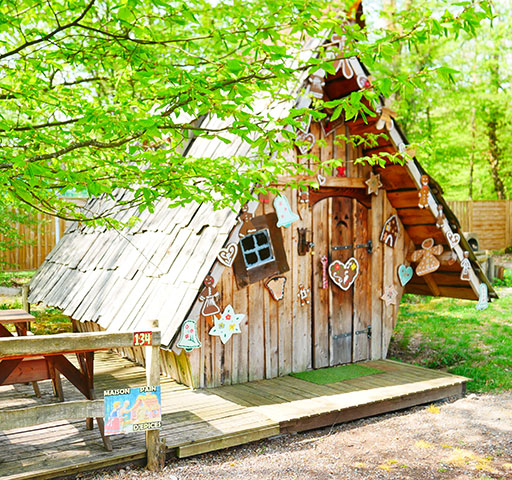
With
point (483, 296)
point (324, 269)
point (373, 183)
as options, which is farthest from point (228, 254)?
point (483, 296)

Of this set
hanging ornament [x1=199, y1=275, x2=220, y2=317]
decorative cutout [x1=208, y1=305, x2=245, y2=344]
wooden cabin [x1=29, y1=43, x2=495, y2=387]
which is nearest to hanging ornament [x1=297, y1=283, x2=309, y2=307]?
wooden cabin [x1=29, y1=43, x2=495, y2=387]

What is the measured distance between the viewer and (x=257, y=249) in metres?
6.73

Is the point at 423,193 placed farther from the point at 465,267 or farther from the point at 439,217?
the point at 465,267

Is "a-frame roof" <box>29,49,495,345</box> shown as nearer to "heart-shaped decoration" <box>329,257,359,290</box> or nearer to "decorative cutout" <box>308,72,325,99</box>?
"decorative cutout" <box>308,72,325,99</box>

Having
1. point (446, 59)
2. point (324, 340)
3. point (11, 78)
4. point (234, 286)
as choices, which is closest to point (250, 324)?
point (234, 286)

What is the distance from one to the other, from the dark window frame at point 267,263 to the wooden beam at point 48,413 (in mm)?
2510

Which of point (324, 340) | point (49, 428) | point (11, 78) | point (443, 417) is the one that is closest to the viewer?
point (11, 78)

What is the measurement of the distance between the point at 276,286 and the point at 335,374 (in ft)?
4.92

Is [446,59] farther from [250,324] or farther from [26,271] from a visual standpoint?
[250,324]

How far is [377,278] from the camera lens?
8.09 metres

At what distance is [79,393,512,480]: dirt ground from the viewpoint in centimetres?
476

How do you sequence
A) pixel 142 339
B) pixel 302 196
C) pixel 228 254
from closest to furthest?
pixel 142 339 → pixel 228 254 → pixel 302 196

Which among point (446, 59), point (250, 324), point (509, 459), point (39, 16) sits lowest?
point (509, 459)

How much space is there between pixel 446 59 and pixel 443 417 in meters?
20.7
